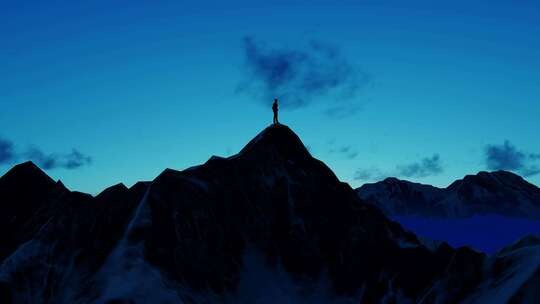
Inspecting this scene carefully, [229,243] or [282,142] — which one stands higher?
[282,142]

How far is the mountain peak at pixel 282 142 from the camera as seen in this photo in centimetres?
8475

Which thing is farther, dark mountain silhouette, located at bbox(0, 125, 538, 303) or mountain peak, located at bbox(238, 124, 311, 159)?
mountain peak, located at bbox(238, 124, 311, 159)

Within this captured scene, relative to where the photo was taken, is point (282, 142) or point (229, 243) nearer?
point (229, 243)

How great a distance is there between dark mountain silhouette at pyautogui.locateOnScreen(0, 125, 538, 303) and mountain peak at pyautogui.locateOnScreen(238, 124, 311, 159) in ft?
0.59

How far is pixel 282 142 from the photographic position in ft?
281

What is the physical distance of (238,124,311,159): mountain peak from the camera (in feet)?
278

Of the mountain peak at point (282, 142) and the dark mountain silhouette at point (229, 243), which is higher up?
the mountain peak at point (282, 142)

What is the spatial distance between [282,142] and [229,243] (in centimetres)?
2195

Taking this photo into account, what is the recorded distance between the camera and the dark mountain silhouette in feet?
193

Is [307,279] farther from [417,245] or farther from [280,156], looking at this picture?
[280,156]

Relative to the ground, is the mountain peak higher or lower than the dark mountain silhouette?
higher

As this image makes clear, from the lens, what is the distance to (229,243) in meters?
71.2

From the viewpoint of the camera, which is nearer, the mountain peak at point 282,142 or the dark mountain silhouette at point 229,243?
the dark mountain silhouette at point 229,243

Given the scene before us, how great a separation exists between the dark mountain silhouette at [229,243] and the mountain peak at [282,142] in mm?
180
